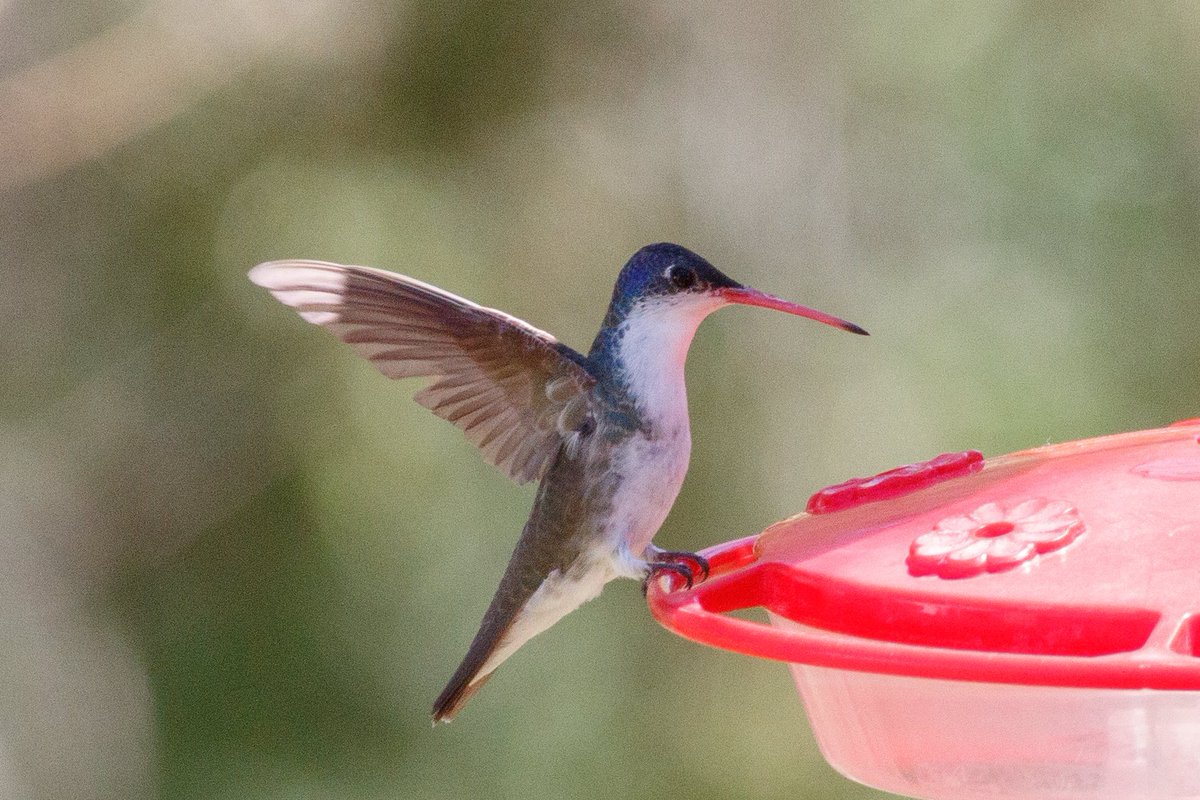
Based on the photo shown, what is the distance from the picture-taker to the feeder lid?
1777 mm

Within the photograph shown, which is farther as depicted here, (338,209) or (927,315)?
(927,315)

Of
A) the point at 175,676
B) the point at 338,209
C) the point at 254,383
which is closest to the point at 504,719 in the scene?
the point at 175,676

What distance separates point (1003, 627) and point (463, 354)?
164cm

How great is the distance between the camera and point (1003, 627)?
188 centimetres

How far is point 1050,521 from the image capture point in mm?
2135

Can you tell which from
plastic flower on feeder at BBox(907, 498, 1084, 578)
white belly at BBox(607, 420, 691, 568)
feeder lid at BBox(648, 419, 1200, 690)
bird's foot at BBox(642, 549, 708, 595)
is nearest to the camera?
feeder lid at BBox(648, 419, 1200, 690)

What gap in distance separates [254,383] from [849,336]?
267 cm

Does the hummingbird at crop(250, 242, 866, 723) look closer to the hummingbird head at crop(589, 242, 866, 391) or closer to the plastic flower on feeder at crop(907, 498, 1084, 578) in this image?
the hummingbird head at crop(589, 242, 866, 391)

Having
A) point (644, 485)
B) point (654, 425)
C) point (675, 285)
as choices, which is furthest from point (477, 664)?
point (675, 285)

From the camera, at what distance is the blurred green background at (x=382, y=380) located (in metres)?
5.97

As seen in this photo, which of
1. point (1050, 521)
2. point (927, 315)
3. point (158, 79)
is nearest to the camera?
point (1050, 521)

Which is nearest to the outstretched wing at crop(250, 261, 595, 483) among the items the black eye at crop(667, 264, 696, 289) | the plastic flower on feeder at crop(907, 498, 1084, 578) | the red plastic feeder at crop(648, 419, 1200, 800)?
the black eye at crop(667, 264, 696, 289)

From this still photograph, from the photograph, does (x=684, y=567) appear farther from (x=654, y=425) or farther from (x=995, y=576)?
(x=995, y=576)

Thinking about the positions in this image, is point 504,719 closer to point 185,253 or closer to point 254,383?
point 254,383
